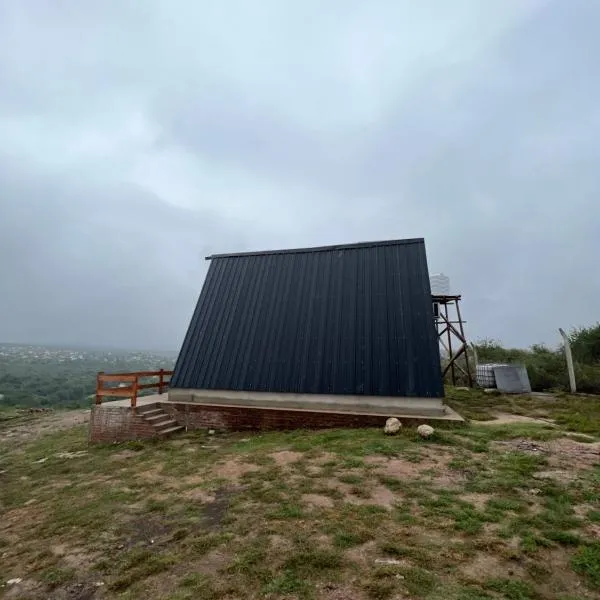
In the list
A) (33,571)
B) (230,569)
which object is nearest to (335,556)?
(230,569)

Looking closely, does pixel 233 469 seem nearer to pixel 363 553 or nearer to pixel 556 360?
pixel 363 553

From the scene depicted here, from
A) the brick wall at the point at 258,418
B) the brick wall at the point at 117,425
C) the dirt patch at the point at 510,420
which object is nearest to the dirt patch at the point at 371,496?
the brick wall at the point at 258,418

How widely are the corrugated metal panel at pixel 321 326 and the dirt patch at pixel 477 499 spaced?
414 centimetres

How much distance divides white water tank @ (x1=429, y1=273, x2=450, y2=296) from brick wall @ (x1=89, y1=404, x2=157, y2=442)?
44.9 ft

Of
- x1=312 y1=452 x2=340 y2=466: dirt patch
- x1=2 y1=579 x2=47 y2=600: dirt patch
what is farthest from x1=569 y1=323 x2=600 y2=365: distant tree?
x1=2 y1=579 x2=47 y2=600: dirt patch

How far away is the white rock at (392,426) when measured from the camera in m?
8.51

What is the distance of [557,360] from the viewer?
18344mm

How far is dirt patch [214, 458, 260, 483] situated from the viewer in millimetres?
6825

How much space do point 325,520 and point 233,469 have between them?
10.1 ft

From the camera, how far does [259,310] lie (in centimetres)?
1256

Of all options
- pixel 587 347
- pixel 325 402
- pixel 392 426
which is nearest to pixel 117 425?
pixel 325 402

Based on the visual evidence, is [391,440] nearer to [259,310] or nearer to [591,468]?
[591,468]

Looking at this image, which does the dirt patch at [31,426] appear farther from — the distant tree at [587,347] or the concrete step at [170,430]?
the distant tree at [587,347]

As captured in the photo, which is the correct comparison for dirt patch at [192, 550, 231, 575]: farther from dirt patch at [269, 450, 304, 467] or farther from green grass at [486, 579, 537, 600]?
dirt patch at [269, 450, 304, 467]
